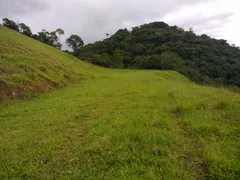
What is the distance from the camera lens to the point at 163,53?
52.7 meters

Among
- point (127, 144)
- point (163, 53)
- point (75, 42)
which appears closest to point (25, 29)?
point (75, 42)

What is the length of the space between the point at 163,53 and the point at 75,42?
35256 millimetres

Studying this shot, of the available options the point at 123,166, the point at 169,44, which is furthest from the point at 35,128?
the point at 169,44

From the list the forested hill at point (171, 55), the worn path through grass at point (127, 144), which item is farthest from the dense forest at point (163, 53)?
the worn path through grass at point (127, 144)

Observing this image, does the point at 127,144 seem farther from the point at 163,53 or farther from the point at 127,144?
the point at 163,53

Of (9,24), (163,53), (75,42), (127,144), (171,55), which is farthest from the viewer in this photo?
(75,42)

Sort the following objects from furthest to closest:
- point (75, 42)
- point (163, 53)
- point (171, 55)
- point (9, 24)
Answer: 1. point (75, 42)
2. point (163, 53)
3. point (171, 55)
4. point (9, 24)

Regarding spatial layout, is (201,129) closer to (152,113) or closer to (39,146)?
(152,113)

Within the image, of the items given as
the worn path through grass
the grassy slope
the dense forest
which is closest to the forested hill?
the dense forest

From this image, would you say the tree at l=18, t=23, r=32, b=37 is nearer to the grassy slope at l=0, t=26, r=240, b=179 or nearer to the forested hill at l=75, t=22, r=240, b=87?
the forested hill at l=75, t=22, r=240, b=87

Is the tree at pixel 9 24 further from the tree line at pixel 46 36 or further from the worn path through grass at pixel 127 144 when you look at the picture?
the worn path through grass at pixel 127 144

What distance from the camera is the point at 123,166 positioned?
11.5 ft

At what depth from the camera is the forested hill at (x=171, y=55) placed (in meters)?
45.1

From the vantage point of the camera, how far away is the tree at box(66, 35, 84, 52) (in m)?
69.4
